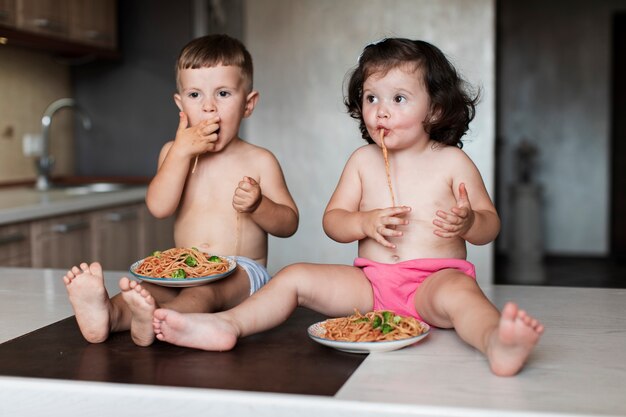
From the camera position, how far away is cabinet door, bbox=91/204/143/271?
11.4ft

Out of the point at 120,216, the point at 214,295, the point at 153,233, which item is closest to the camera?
the point at 214,295

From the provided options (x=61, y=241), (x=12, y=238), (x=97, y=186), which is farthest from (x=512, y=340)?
(x=97, y=186)

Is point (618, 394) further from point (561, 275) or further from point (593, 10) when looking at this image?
point (593, 10)

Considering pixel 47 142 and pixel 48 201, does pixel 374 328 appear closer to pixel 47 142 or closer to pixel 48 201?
pixel 48 201

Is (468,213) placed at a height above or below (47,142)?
below

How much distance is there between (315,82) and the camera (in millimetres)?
4465

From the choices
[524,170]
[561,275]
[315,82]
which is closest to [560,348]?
[315,82]

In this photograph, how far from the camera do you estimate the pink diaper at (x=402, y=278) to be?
1470 mm

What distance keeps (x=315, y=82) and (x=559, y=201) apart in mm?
3871

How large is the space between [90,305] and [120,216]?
2.36m

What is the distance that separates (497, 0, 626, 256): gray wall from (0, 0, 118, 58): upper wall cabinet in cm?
419

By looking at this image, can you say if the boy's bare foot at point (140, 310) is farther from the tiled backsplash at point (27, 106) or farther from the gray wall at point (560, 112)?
the gray wall at point (560, 112)

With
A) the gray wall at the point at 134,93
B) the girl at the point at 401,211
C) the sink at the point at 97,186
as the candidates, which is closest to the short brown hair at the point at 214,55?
the girl at the point at 401,211

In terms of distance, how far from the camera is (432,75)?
1.58m
